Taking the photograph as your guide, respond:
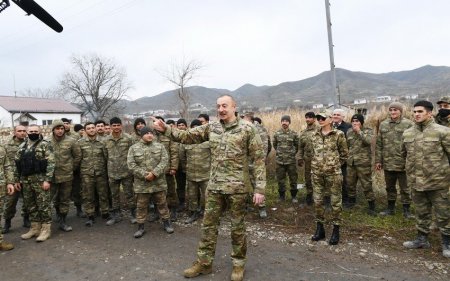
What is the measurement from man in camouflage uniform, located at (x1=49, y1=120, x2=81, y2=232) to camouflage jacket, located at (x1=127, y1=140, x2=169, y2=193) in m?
1.44

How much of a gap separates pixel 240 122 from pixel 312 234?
8.35 ft

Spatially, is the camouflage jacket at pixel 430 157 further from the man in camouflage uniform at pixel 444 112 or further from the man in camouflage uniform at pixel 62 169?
the man in camouflage uniform at pixel 62 169

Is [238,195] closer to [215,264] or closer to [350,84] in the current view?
[215,264]

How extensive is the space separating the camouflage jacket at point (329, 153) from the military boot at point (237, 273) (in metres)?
1.96

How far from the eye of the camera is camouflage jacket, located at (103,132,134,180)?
632 cm

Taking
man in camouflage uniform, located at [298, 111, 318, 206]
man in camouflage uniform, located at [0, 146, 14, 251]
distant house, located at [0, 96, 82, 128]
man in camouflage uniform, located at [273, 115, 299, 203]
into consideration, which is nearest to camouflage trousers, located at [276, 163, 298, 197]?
man in camouflage uniform, located at [273, 115, 299, 203]

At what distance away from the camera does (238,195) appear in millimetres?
3848

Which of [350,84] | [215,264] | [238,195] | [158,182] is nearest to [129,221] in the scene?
[158,182]

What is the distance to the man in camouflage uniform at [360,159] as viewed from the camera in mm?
6215

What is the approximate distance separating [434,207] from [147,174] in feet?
14.3

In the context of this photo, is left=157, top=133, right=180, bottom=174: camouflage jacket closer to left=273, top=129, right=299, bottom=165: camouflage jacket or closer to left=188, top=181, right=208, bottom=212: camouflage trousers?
left=188, top=181, right=208, bottom=212: camouflage trousers

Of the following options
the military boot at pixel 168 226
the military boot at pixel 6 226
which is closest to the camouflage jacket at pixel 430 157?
the military boot at pixel 168 226

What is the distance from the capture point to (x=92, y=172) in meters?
6.41

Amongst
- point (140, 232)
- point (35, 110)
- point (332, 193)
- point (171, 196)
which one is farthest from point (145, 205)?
point (35, 110)
